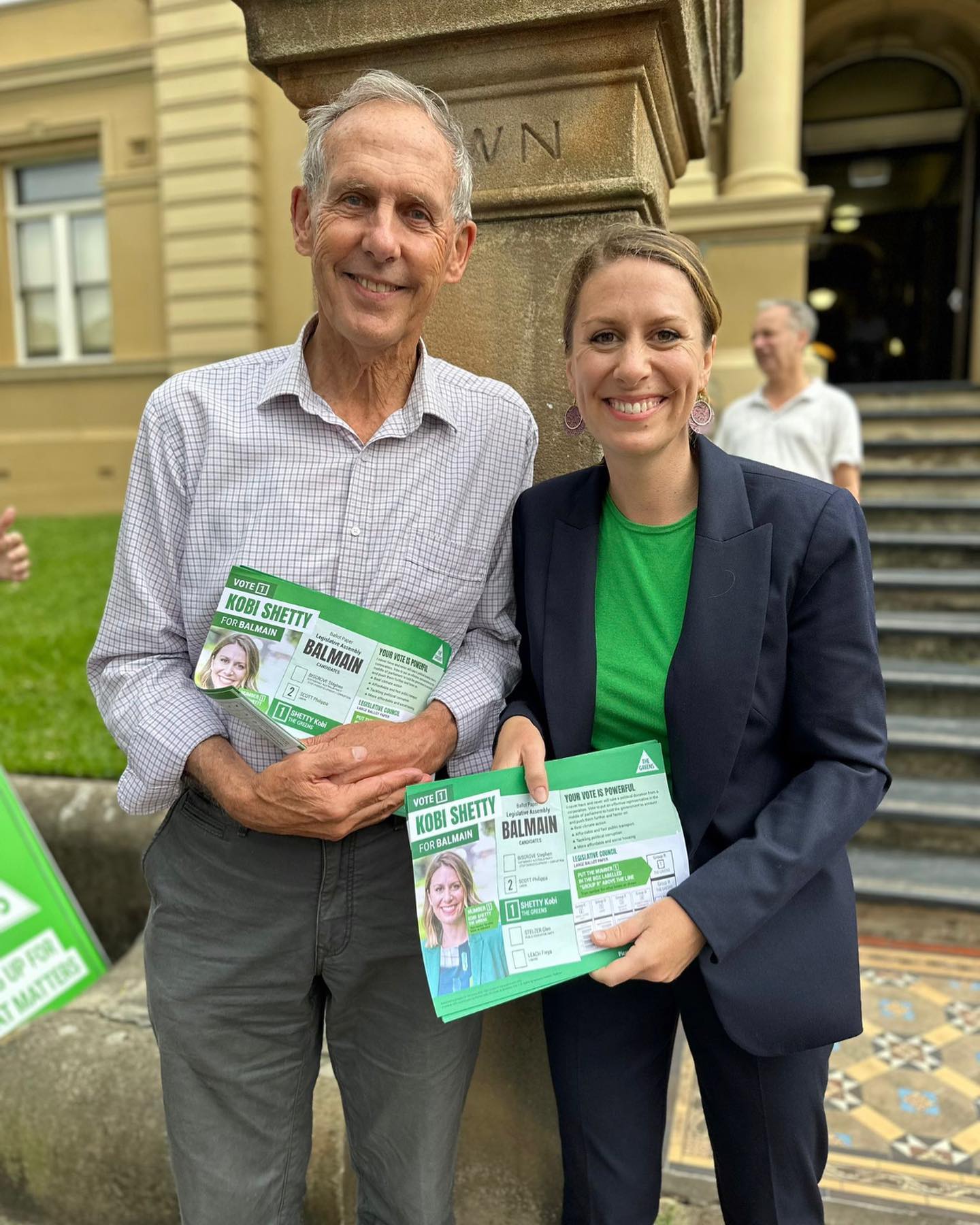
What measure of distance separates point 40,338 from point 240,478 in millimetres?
14044

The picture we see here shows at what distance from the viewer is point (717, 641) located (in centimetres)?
135

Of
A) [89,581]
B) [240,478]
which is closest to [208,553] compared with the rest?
[240,478]

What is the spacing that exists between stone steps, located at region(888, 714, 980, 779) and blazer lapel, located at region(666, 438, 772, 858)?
3253mm

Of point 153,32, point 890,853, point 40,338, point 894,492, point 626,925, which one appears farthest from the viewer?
point 40,338

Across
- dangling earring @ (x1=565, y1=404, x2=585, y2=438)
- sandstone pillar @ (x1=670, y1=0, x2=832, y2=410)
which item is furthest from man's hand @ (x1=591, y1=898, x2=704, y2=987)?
sandstone pillar @ (x1=670, y1=0, x2=832, y2=410)

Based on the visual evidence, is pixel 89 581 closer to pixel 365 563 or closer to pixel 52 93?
pixel 365 563

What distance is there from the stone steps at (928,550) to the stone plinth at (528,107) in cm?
407

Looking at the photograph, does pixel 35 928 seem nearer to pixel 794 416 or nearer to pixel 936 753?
pixel 794 416

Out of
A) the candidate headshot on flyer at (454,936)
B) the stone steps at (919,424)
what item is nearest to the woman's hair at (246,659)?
the candidate headshot on flyer at (454,936)

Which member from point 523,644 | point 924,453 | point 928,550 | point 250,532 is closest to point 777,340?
point 928,550

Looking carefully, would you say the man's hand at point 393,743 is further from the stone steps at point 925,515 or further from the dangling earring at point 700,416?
the stone steps at point 925,515

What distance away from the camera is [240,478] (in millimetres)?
1461

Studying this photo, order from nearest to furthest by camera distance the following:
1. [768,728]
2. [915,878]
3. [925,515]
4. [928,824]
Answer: [768,728], [915,878], [928,824], [925,515]

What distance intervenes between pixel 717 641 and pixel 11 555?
223cm
